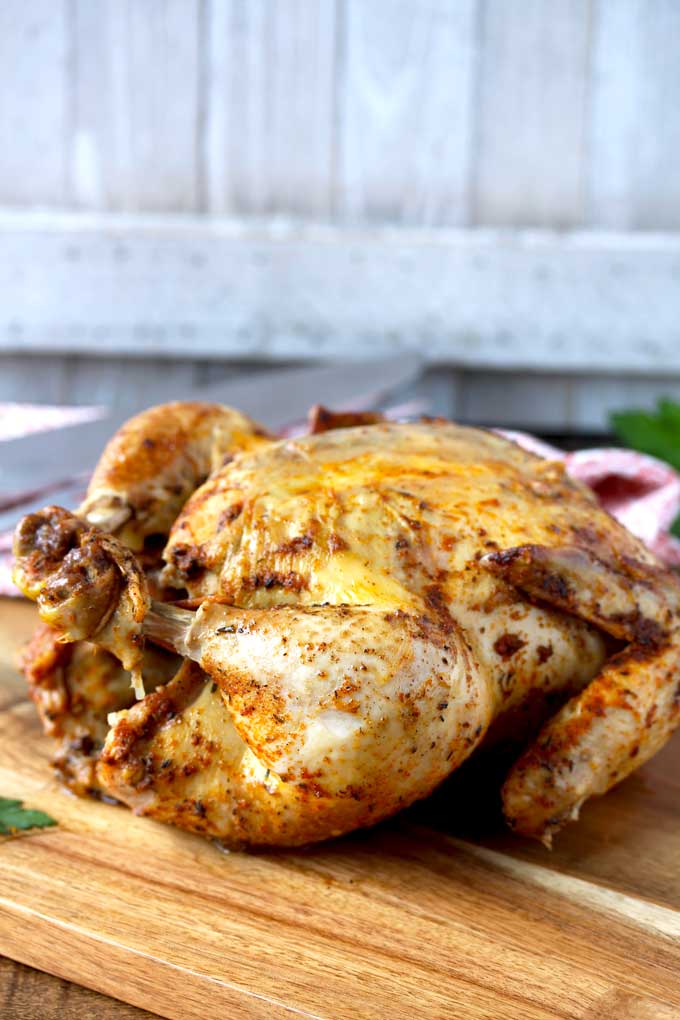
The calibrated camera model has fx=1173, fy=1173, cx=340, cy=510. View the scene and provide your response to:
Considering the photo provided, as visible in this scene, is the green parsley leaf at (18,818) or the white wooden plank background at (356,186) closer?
the green parsley leaf at (18,818)

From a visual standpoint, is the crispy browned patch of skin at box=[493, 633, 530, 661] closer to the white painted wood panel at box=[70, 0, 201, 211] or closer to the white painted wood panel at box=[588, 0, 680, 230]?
the white painted wood panel at box=[588, 0, 680, 230]

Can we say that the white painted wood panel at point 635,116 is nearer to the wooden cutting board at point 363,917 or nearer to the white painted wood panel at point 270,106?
the white painted wood panel at point 270,106

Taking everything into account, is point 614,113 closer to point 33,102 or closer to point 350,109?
point 350,109

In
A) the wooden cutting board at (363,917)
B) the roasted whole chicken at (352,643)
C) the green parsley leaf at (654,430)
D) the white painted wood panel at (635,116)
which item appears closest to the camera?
the wooden cutting board at (363,917)

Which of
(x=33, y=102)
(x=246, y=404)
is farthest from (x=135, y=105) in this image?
(x=246, y=404)

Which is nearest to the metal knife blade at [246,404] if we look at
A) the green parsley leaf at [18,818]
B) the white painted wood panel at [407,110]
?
the white painted wood panel at [407,110]

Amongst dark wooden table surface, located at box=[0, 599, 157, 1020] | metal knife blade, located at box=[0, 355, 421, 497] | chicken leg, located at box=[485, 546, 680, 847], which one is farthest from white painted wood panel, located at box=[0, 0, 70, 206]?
dark wooden table surface, located at box=[0, 599, 157, 1020]

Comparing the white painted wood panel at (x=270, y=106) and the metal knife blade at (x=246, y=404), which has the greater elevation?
the white painted wood panel at (x=270, y=106)

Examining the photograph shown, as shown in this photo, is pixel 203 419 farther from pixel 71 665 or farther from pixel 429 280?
pixel 429 280
